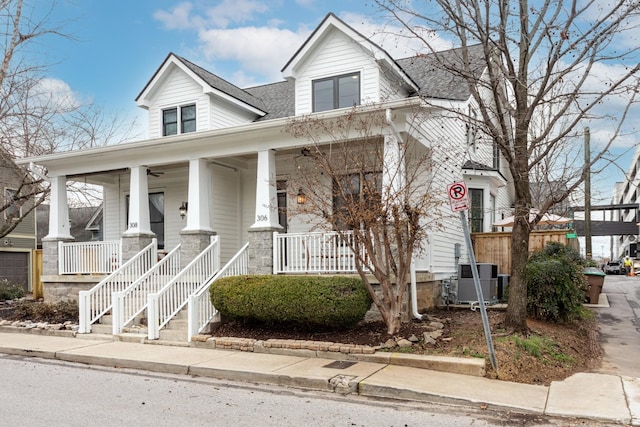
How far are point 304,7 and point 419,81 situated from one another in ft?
13.9

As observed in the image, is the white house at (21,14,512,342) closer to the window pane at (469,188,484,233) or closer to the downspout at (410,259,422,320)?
the window pane at (469,188,484,233)

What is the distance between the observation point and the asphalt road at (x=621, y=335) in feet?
24.9

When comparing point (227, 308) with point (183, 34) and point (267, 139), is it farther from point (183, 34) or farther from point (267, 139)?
point (183, 34)

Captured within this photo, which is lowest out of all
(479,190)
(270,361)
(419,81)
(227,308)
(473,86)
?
(270,361)

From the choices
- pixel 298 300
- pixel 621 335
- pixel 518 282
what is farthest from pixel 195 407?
pixel 621 335

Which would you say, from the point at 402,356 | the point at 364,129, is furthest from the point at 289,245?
the point at 402,356

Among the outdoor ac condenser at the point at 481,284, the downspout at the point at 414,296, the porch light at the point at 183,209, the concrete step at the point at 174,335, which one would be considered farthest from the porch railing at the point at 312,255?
the porch light at the point at 183,209

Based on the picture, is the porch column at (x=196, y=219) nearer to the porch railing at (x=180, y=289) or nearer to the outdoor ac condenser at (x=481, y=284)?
the porch railing at (x=180, y=289)

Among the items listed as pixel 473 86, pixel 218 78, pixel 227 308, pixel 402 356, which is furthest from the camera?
pixel 218 78

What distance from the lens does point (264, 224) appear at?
10.9 m

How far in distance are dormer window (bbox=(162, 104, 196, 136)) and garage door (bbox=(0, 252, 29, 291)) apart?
14610 mm

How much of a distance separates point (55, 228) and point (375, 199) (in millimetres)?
9507

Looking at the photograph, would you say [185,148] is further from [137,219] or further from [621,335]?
[621,335]

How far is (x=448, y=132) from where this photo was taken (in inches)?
548
